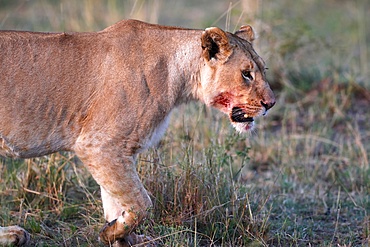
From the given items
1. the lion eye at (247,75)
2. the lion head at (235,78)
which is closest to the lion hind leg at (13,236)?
the lion head at (235,78)

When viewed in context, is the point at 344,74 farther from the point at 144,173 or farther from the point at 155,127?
the point at 155,127

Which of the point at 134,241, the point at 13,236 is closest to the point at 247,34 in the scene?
the point at 134,241

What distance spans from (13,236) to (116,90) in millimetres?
1229

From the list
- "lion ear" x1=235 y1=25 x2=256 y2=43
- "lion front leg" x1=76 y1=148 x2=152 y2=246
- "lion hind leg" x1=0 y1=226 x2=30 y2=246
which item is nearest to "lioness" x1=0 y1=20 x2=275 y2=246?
"lion front leg" x1=76 y1=148 x2=152 y2=246

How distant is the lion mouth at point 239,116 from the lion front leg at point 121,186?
2.50 feet

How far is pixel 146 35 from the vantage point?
15.7 feet

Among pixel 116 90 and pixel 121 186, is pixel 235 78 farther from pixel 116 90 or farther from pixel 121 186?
pixel 121 186

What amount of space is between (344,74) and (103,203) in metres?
4.72

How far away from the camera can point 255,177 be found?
22.1 feet

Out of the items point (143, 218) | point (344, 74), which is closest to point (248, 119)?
Result: point (143, 218)

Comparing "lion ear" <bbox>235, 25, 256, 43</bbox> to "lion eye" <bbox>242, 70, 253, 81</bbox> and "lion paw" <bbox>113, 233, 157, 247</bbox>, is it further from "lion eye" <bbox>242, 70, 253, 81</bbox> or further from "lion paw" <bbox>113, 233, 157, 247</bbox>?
"lion paw" <bbox>113, 233, 157, 247</bbox>

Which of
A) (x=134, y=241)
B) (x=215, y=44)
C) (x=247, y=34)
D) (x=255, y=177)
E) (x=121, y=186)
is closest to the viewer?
(x=121, y=186)

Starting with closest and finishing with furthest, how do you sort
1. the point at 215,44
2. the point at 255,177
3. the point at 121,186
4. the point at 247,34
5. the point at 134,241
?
the point at 121,186, the point at 215,44, the point at 134,241, the point at 247,34, the point at 255,177

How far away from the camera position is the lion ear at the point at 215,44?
463cm
